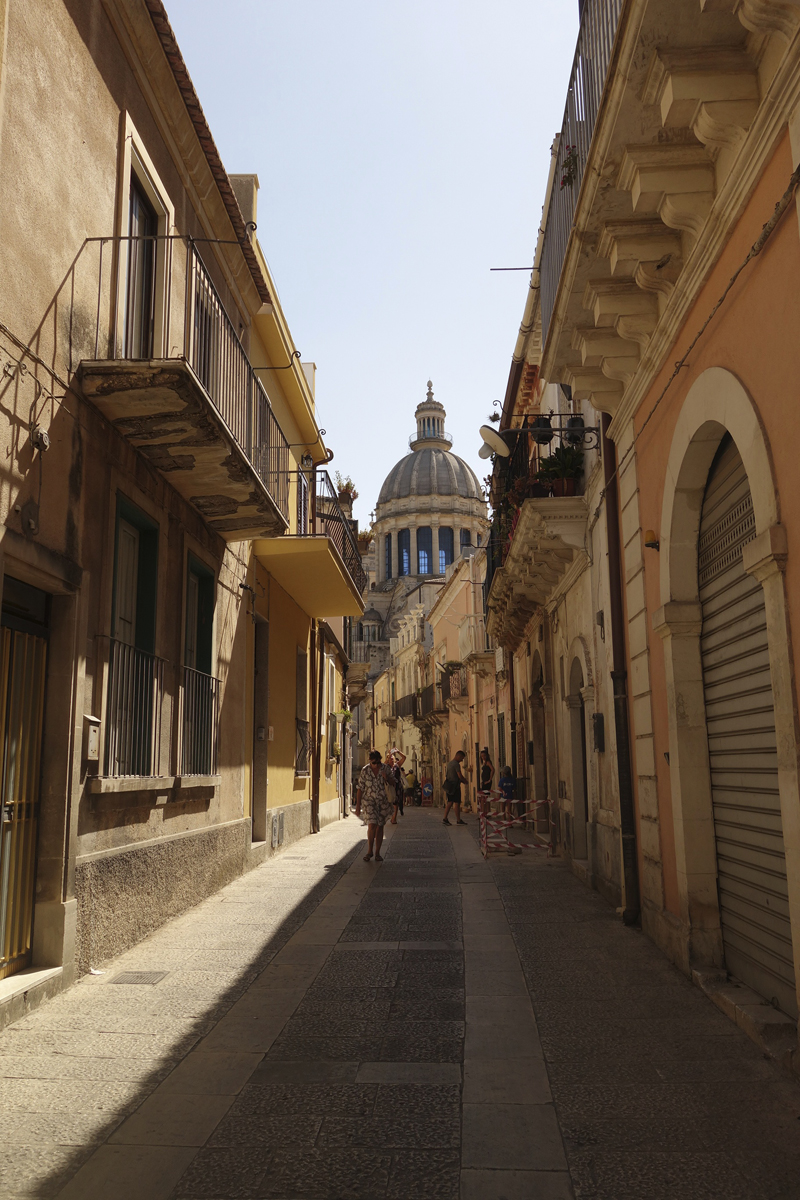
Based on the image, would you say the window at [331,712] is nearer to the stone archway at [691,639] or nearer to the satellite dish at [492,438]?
the satellite dish at [492,438]

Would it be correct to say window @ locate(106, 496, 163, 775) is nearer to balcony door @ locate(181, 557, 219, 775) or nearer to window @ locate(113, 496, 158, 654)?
window @ locate(113, 496, 158, 654)

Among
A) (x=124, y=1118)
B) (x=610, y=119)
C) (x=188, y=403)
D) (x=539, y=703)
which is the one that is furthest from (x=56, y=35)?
(x=539, y=703)

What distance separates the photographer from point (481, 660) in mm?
26875

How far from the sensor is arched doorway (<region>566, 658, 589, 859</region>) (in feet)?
39.7

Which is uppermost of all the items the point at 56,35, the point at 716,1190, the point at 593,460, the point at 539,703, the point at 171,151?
the point at 171,151

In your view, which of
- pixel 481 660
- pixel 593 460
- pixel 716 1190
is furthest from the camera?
pixel 481 660

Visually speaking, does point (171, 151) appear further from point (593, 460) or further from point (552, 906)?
point (552, 906)

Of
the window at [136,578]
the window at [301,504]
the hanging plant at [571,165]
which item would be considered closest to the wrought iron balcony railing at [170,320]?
the window at [136,578]

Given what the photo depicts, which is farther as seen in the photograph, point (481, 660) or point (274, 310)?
point (481, 660)

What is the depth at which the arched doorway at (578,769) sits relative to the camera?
12.1 m

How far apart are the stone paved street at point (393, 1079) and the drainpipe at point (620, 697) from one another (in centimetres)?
65

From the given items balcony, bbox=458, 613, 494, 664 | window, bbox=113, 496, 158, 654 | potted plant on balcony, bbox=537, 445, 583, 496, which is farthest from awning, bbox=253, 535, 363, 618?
balcony, bbox=458, 613, 494, 664

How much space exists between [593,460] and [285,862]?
6328 mm

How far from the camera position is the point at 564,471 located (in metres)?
11.1
